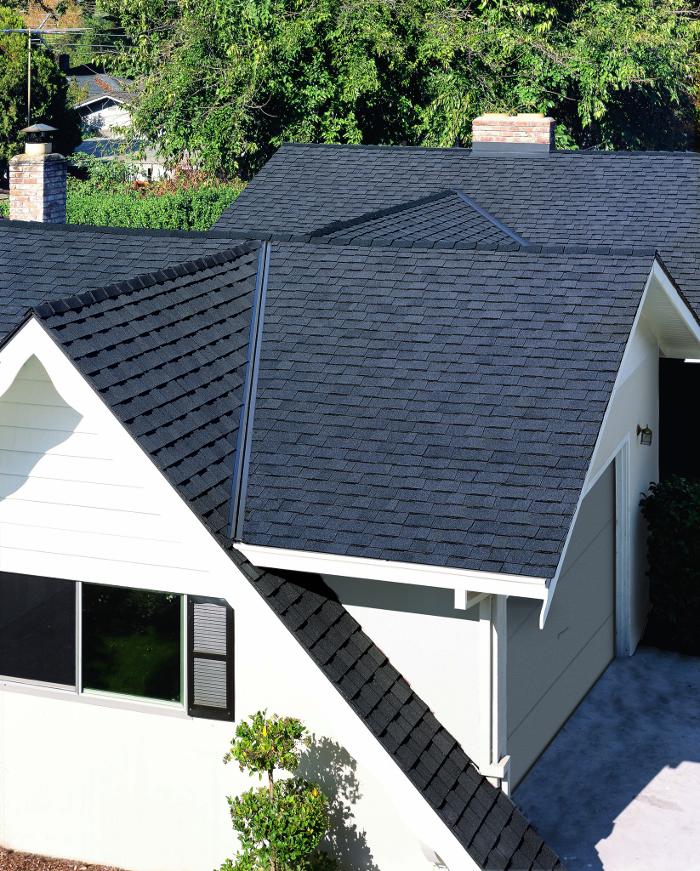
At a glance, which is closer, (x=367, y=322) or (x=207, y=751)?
(x=207, y=751)

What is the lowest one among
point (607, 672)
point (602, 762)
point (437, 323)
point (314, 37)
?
point (602, 762)

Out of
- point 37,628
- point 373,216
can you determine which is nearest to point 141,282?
point 37,628

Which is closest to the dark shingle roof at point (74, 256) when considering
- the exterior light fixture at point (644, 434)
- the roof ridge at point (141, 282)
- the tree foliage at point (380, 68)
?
the roof ridge at point (141, 282)

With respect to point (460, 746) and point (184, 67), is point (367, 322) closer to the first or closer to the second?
point (460, 746)

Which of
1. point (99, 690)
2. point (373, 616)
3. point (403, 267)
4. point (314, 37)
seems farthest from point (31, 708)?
point (314, 37)

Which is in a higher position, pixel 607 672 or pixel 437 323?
pixel 437 323

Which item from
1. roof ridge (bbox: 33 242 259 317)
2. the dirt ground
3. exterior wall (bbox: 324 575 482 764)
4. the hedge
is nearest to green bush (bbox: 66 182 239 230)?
the hedge

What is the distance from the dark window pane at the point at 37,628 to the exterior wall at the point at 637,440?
5.66 metres

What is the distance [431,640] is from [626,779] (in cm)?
324

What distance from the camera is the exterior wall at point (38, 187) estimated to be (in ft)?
60.0

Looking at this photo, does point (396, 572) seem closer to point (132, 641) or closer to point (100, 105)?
point (132, 641)

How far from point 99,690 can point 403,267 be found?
4.55m

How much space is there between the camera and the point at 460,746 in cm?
898

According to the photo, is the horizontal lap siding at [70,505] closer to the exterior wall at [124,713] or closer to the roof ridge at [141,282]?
the exterior wall at [124,713]
